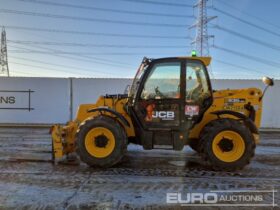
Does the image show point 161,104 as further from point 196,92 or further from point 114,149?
point 114,149

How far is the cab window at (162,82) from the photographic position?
6.96m

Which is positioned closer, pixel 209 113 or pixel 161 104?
pixel 161 104

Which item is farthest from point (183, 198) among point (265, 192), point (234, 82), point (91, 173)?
point (234, 82)

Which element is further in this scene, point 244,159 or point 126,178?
point 244,159

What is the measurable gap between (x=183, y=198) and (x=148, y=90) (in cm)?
255

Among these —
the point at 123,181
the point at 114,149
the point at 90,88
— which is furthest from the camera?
the point at 90,88

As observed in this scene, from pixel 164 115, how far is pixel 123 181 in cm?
164

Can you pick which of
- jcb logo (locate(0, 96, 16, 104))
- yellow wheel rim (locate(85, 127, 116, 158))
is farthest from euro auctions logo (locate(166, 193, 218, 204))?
jcb logo (locate(0, 96, 16, 104))

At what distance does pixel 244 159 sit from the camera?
6.75m

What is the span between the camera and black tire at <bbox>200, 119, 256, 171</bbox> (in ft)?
22.2

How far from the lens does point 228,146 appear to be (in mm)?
6824

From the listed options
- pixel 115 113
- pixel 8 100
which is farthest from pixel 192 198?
pixel 8 100

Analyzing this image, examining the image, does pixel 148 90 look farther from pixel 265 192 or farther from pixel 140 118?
pixel 265 192

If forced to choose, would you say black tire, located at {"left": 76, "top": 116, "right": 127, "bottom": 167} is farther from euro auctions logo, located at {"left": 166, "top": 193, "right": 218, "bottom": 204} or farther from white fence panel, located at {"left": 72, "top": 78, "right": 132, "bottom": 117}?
white fence panel, located at {"left": 72, "top": 78, "right": 132, "bottom": 117}
